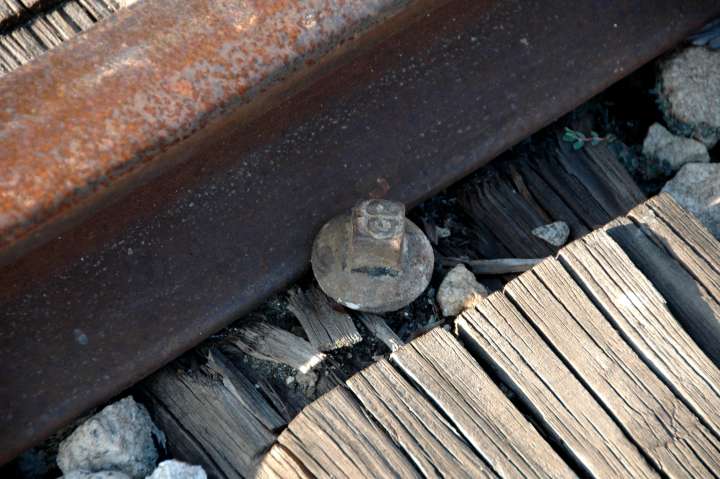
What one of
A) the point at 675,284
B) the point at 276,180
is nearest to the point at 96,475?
the point at 276,180

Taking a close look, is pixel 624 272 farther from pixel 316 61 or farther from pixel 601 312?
pixel 316 61

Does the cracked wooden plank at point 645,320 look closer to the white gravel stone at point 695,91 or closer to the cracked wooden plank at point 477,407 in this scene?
the cracked wooden plank at point 477,407

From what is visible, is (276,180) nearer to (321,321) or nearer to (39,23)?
(321,321)

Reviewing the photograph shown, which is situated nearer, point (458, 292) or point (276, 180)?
point (276, 180)

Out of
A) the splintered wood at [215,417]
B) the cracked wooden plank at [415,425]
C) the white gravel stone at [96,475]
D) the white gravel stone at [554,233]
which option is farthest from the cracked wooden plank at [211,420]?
the white gravel stone at [554,233]

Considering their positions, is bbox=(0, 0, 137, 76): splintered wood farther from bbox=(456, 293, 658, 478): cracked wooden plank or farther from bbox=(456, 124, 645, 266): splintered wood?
bbox=(456, 293, 658, 478): cracked wooden plank

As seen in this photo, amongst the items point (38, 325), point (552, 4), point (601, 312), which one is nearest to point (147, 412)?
point (38, 325)

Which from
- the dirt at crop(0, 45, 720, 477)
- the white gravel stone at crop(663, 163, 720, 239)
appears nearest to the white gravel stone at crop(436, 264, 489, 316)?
the dirt at crop(0, 45, 720, 477)
